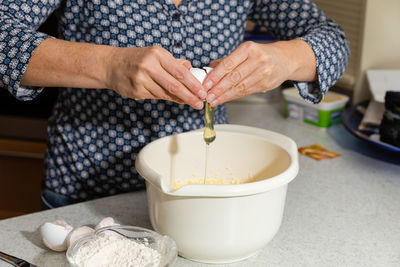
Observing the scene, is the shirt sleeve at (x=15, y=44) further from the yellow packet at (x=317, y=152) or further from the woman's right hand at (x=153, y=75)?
the yellow packet at (x=317, y=152)

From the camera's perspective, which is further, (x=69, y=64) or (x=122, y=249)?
(x=69, y=64)

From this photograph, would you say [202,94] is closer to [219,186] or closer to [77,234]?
[219,186]

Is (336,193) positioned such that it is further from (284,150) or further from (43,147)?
(43,147)

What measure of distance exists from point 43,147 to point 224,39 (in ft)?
3.16

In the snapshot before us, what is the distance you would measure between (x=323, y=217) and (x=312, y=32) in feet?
1.37

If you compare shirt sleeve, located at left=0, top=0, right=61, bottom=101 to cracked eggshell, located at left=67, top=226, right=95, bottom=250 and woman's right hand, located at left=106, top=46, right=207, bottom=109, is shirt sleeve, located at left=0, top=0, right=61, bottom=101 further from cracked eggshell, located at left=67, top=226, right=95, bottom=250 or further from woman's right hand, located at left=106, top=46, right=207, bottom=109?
cracked eggshell, located at left=67, top=226, right=95, bottom=250

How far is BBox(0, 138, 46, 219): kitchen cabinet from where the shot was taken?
1.92 m

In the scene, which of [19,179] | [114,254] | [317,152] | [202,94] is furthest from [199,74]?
[19,179]

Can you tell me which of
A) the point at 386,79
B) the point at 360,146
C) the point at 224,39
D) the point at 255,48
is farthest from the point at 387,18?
the point at 255,48

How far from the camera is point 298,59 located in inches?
42.3

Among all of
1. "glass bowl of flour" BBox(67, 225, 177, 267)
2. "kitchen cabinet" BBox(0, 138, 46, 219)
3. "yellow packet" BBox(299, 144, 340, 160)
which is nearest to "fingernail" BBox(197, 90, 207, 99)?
"glass bowl of flour" BBox(67, 225, 177, 267)

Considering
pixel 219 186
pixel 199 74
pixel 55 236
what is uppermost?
pixel 199 74

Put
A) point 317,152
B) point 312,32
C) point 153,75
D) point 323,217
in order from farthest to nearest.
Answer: point 317,152 → point 312,32 → point 323,217 → point 153,75

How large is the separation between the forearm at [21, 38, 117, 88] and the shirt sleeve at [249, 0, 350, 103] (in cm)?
44
